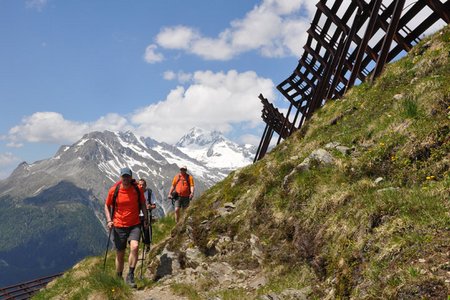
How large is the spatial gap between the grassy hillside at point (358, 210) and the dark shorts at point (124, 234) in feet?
5.12

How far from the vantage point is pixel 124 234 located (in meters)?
10.3

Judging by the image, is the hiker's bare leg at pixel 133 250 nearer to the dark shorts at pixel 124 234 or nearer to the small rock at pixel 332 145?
the dark shorts at pixel 124 234

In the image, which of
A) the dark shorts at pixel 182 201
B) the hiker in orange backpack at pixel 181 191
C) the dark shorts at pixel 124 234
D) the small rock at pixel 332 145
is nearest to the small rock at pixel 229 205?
the dark shorts at pixel 124 234

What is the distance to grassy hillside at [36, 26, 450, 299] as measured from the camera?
5152 millimetres

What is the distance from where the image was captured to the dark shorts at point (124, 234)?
10211mm

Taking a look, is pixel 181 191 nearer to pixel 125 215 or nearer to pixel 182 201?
pixel 182 201

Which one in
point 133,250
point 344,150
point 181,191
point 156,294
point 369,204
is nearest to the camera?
point 369,204

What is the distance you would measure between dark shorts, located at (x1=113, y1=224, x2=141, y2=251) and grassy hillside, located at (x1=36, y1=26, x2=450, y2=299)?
1562mm

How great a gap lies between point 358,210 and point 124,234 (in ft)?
20.2

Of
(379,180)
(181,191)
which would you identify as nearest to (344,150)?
(379,180)

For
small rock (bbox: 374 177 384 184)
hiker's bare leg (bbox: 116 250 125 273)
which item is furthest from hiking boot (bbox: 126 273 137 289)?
small rock (bbox: 374 177 384 184)

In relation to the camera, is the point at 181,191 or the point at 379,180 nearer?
the point at 379,180

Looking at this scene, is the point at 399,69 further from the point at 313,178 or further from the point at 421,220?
the point at 421,220

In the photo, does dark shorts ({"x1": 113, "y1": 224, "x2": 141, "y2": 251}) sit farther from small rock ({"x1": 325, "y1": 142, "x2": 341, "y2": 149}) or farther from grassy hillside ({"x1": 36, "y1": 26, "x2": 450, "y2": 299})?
small rock ({"x1": 325, "y1": 142, "x2": 341, "y2": 149})
